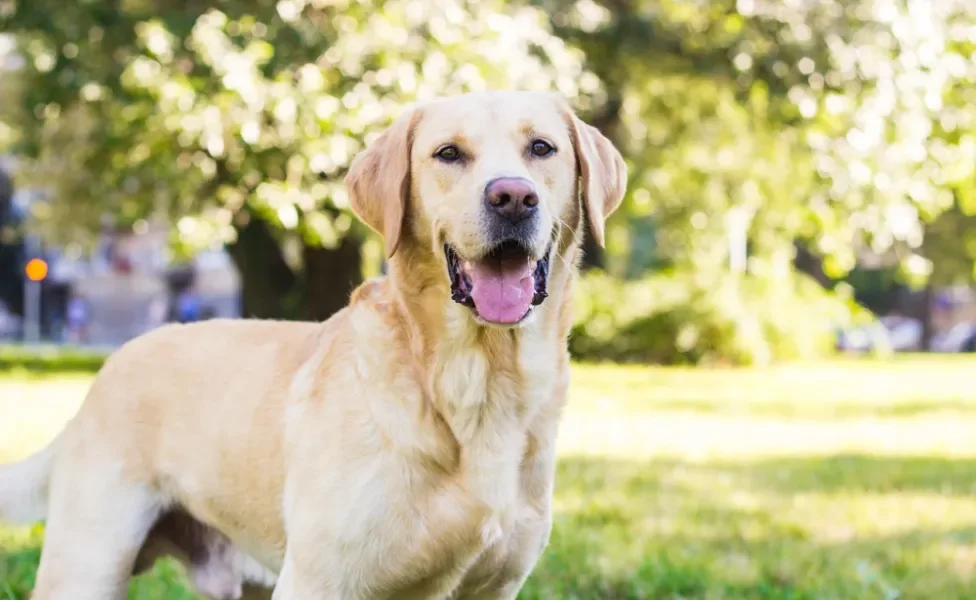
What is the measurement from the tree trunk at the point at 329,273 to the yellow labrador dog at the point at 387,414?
1151 cm

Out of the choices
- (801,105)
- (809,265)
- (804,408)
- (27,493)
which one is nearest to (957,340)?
(809,265)

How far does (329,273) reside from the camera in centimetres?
1540

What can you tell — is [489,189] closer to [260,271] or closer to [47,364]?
[260,271]

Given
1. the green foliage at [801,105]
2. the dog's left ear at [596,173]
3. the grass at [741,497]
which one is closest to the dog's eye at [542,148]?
the dog's left ear at [596,173]

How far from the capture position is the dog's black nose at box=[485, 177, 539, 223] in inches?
119

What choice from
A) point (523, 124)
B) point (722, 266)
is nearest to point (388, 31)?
point (523, 124)

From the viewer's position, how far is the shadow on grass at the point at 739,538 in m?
4.75

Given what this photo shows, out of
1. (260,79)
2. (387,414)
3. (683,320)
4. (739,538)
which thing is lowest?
(683,320)

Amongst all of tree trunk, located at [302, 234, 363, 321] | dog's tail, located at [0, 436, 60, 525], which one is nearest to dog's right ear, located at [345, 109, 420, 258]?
dog's tail, located at [0, 436, 60, 525]

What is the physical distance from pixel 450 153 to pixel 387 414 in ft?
2.56

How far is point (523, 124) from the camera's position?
10.9 ft

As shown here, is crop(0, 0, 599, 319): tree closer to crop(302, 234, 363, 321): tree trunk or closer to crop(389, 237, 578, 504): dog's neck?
crop(302, 234, 363, 321): tree trunk

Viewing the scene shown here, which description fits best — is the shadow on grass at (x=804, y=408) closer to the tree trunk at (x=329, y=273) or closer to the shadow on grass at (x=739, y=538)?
the shadow on grass at (x=739, y=538)

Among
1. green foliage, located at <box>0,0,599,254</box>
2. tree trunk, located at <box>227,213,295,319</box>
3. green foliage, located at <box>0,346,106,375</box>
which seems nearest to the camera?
green foliage, located at <box>0,0,599,254</box>
